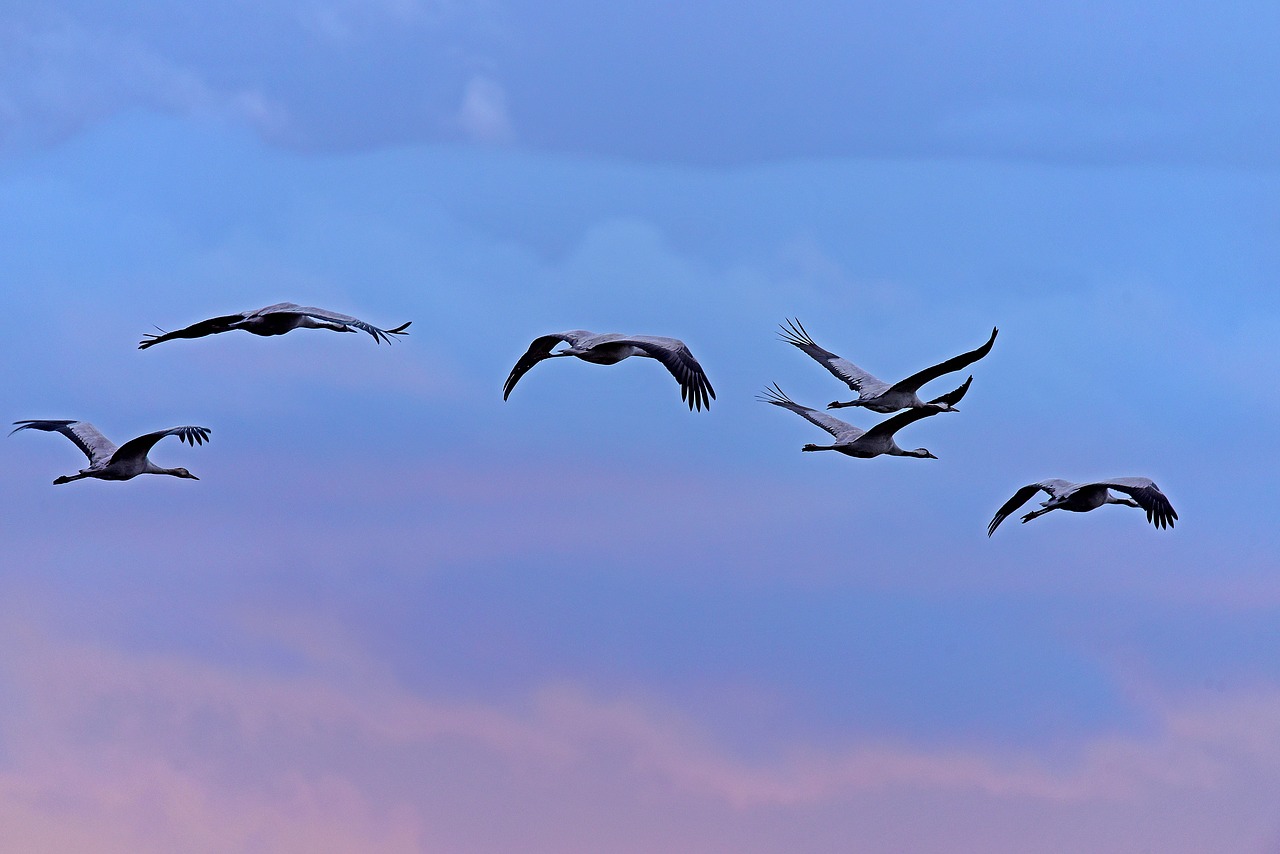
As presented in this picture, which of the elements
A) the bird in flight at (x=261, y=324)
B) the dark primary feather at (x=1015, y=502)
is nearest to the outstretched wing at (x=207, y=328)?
the bird in flight at (x=261, y=324)

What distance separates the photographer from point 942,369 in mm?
33406

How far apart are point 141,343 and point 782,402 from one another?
1300cm

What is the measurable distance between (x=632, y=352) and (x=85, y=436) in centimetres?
1117

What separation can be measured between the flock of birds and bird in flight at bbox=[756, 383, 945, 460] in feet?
0.06

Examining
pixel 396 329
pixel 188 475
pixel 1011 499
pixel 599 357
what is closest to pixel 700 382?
pixel 599 357

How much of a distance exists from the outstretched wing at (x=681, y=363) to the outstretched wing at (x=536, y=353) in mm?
1544

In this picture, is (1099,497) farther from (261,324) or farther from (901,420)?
(261,324)

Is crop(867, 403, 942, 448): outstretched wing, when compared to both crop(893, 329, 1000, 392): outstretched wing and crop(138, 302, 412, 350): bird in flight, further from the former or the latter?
crop(138, 302, 412, 350): bird in flight

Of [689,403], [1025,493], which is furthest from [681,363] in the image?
[1025,493]

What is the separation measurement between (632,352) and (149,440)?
30.2ft

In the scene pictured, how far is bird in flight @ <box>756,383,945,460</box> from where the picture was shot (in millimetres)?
37594

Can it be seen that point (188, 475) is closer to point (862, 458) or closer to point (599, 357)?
point (599, 357)

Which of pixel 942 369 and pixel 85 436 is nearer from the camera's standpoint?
pixel 942 369

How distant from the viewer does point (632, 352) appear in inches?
1454
